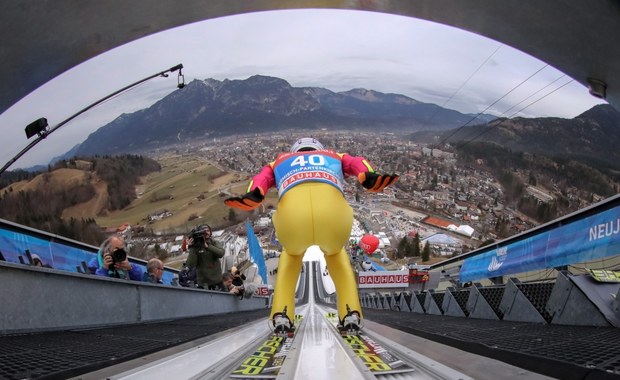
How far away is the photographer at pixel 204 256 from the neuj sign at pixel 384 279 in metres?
20.4

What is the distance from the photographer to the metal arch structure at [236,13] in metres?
4.95

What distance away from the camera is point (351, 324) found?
456 centimetres

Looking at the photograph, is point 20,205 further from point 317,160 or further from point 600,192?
point 600,192

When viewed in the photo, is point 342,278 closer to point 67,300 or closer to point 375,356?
point 375,356

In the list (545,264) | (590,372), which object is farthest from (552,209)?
(590,372)

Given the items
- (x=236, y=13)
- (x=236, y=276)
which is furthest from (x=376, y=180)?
(x=236, y=276)

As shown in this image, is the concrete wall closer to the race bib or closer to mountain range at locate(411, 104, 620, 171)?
the race bib

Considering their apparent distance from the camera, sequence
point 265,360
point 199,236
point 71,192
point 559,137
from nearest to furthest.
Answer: point 265,360 < point 199,236 < point 71,192 < point 559,137

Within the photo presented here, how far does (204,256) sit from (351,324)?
16.3 ft

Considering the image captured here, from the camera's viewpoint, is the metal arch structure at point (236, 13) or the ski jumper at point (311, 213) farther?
the metal arch structure at point (236, 13)

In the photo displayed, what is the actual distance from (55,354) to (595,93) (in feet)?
24.1

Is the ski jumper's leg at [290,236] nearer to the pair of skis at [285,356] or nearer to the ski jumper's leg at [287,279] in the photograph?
the ski jumper's leg at [287,279]

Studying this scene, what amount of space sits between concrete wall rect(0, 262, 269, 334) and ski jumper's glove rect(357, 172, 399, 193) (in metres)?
3.08

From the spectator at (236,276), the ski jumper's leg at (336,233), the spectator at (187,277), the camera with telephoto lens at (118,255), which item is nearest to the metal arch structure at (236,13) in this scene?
the camera with telephoto lens at (118,255)
